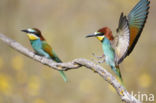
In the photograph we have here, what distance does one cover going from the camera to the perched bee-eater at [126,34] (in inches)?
52.2

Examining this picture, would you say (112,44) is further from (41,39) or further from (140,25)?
(41,39)

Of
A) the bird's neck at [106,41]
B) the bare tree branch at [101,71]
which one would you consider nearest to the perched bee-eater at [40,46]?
the bare tree branch at [101,71]

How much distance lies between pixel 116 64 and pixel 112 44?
0.24 ft

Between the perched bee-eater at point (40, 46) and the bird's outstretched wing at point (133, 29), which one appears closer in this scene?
the bird's outstretched wing at point (133, 29)

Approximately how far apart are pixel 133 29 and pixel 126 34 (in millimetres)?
60

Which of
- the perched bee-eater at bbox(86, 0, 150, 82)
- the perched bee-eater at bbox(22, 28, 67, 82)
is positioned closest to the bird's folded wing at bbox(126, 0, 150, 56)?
the perched bee-eater at bbox(86, 0, 150, 82)

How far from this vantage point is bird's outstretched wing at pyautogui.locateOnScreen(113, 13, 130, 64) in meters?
1.31

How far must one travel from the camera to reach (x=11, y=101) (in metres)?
2.70

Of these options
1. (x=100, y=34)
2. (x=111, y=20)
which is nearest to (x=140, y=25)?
(x=100, y=34)

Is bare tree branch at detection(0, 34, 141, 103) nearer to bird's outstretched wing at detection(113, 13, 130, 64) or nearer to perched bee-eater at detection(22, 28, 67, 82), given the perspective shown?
bird's outstretched wing at detection(113, 13, 130, 64)

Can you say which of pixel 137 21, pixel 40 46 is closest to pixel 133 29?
pixel 137 21

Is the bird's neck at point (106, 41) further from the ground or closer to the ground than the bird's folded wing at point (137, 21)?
closer to the ground

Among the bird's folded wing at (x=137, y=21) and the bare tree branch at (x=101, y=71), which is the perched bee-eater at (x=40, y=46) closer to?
the bare tree branch at (x=101, y=71)

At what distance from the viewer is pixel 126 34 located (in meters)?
1.32
